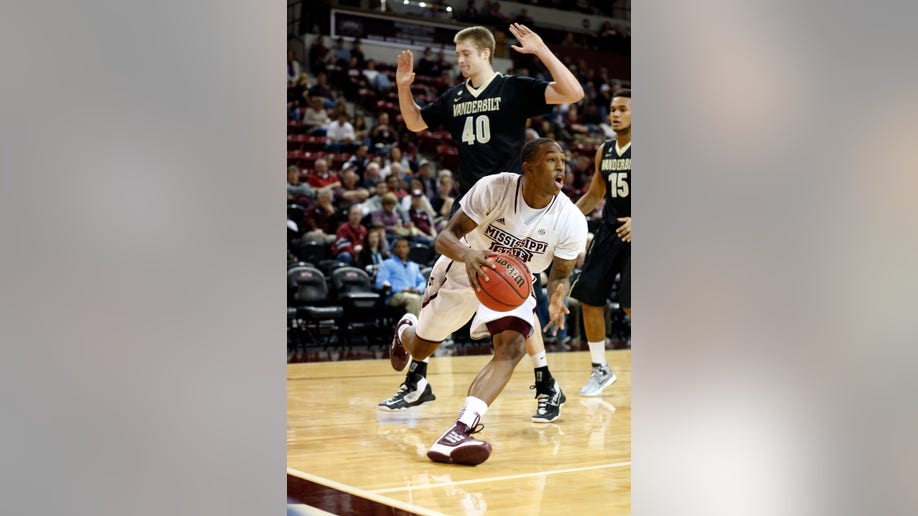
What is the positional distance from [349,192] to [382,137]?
9.17 ft

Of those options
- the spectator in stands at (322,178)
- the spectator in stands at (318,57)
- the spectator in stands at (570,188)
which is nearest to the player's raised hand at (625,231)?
the spectator in stands at (322,178)

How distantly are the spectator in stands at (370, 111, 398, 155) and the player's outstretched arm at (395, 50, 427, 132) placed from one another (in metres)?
8.34

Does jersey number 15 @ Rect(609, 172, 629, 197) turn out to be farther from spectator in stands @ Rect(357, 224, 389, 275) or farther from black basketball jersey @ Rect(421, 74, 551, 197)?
spectator in stands @ Rect(357, 224, 389, 275)

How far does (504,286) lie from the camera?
12.6 feet

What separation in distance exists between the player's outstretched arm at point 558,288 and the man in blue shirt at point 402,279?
16.0 ft

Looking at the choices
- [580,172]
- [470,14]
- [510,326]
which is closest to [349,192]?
[580,172]

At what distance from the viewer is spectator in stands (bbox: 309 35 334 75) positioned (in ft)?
51.9

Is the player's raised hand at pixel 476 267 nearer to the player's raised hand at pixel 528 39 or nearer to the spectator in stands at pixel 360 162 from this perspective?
the player's raised hand at pixel 528 39

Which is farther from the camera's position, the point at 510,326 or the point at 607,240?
the point at 607,240

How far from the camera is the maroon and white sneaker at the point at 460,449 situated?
372 cm

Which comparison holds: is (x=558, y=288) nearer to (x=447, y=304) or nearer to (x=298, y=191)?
(x=447, y=304)
